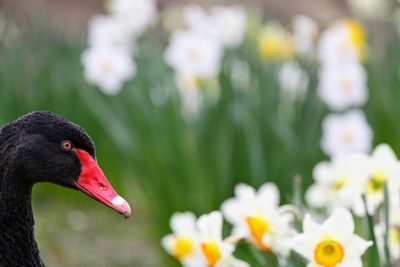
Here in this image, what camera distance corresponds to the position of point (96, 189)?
7.17ft

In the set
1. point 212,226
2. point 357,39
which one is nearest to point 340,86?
point 357,39

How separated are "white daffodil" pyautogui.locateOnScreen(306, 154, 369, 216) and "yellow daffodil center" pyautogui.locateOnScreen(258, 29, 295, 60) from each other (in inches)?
78.0

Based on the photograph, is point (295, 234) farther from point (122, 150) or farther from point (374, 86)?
point (374, 86)

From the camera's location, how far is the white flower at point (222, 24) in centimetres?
492

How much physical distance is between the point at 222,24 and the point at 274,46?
0.32m

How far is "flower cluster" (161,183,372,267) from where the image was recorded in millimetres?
2234

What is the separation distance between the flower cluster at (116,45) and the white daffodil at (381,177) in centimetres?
211

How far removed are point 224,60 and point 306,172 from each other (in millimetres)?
767

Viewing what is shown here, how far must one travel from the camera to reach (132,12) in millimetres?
4945

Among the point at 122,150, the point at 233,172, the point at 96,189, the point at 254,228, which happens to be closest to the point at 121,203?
the point at 96,189

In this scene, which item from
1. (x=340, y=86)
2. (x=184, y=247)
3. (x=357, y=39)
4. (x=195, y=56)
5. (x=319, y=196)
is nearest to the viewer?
(x=184, y=247)

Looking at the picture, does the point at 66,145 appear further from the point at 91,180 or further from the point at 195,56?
the point at 195,56

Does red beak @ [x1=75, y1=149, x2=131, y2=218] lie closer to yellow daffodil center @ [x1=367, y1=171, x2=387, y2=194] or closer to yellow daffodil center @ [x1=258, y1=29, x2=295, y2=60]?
yellow daffodil center @ [x1=367, y1=171, x2=387, y2=194]

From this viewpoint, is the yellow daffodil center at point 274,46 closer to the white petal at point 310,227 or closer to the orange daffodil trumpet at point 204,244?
the orange daffodil trumpet at point 204,244
